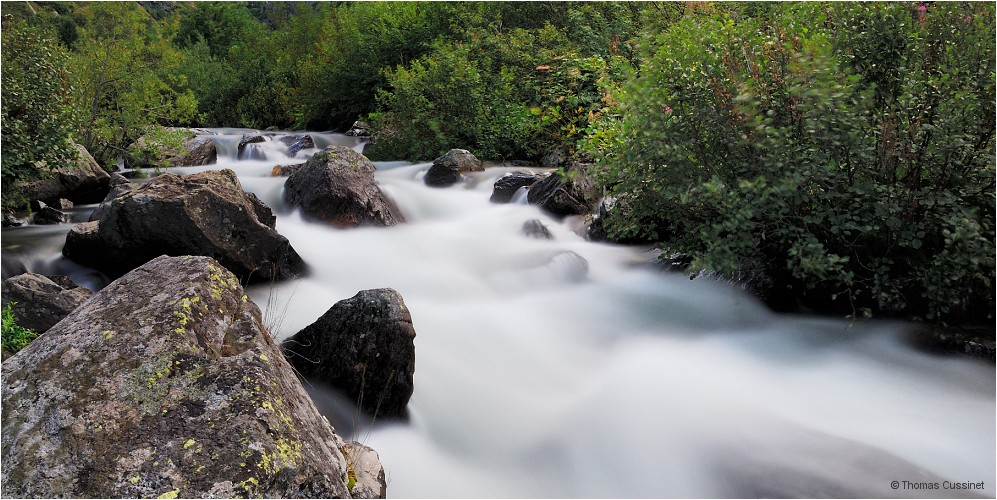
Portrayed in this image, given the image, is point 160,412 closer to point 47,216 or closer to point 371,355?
point 371,355

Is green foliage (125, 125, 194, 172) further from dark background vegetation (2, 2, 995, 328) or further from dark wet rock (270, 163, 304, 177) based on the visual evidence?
dark background vegetation (2, 2, 995, 328)

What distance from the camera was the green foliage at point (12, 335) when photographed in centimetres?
519

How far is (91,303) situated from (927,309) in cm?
682

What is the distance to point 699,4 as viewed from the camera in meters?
8.99

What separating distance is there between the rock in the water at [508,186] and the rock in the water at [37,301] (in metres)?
7.02

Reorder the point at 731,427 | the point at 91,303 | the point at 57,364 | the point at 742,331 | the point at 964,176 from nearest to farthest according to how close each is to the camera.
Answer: the point at 57,364 → the point at 91,303 → the point at 731,427 → the point at 964,176 → the point at 742,331

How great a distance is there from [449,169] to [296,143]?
9.30 metres

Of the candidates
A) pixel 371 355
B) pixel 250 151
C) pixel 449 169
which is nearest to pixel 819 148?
pixel 371 355

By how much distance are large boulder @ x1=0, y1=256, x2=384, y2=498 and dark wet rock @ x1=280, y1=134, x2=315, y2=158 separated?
680 inches

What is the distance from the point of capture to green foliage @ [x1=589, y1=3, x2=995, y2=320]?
506cm

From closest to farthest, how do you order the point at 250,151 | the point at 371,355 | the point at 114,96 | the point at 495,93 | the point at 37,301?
the point at 371,355
the point at 37,301
the point at 114,96
the point at 495,93
the point at 250,151

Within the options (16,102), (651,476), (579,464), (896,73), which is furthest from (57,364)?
(16,102)

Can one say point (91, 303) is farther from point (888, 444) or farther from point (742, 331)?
point (742, 331)

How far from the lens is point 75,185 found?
11.8 m
